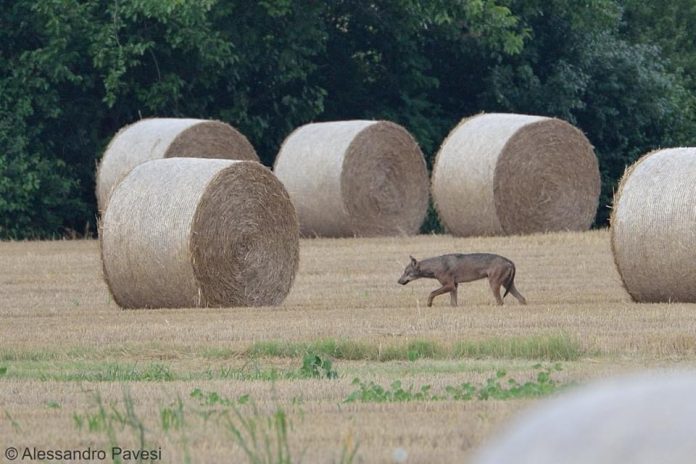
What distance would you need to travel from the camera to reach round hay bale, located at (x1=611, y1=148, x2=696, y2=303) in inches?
551

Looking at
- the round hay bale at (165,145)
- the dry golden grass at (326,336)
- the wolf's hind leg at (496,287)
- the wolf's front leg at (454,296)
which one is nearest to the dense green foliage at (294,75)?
the round hay bale at (165,145)

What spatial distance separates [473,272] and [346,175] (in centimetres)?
993

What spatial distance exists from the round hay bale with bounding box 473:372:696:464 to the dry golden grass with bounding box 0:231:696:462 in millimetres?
2894

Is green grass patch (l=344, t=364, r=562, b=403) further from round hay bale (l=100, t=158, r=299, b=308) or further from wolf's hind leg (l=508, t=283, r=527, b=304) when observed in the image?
round hay bale (l=100, t=158, r=299, b=308)

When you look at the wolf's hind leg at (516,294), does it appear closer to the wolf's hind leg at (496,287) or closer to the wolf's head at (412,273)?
the wolf's hind leg at (496,287)

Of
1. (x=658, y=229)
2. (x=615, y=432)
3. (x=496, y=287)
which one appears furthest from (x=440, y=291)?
(x=615, y=432)

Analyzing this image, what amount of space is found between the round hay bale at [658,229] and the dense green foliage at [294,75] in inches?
528

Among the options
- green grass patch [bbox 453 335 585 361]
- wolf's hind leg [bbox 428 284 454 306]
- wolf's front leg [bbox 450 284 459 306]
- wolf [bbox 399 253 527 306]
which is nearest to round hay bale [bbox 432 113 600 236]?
wolf [bbox 399 253 527 306]

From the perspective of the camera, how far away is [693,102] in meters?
34.9

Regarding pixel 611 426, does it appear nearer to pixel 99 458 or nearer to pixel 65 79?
pixel 99 458

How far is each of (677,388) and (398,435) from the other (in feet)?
11.9

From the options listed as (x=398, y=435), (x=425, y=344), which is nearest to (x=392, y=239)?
(x=425, y=344)

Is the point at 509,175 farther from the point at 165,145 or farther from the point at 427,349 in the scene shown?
the point at 427,349

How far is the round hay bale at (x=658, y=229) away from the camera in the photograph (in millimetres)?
13992
